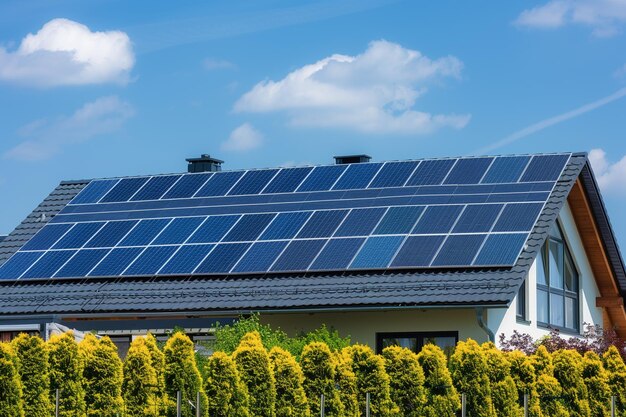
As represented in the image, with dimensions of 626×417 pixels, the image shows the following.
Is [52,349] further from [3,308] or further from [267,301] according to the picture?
[3,308]

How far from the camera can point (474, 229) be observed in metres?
25.2

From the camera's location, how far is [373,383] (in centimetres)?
1856

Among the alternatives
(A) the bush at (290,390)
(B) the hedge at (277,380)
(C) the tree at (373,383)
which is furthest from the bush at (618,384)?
(A) the bush at (290,390)

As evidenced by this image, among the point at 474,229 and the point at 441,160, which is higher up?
the point at 441,160

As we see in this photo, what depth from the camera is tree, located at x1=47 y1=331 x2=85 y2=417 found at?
1689 cm

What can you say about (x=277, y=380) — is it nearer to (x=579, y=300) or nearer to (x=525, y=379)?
(x=525, y=379)

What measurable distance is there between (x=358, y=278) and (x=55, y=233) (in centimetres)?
857

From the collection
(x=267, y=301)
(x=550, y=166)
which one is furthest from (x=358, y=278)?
(x=550, y=166)

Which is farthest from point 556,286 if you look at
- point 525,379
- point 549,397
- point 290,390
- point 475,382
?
point 290,390

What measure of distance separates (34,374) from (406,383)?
5644mm

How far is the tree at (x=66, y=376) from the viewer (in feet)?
55.4

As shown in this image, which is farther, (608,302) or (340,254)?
(608,302)

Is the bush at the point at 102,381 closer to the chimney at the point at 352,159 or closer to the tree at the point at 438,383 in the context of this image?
the tree at the point at 438,383

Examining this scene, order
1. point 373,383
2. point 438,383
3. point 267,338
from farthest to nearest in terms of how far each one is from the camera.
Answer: point 267,338 → point 438,383 → point 373,383
